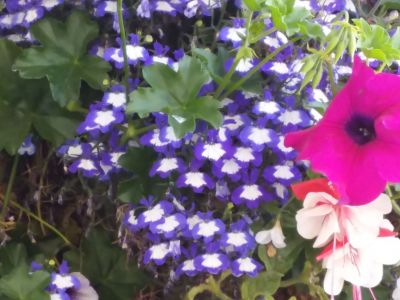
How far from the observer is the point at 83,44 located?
2.64 ft

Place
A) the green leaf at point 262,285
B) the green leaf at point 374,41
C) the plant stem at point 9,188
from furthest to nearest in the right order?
the plant stem at point 9,188
the green leaf at point 262,285
the green leaf at point 374,41

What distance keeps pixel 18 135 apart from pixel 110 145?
0.12 metres

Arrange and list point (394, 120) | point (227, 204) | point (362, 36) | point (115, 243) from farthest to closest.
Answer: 1. point (115, 243)
2. point (227, 204)
3. point (362, 36)
4. point (394, 120)

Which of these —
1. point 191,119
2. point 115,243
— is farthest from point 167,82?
point 115,243

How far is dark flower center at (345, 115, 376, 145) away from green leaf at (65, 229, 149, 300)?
40cm

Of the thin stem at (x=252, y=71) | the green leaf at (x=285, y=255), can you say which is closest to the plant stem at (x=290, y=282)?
the green leaf at (x=285, y=255)

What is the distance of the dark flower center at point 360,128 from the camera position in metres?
0.61

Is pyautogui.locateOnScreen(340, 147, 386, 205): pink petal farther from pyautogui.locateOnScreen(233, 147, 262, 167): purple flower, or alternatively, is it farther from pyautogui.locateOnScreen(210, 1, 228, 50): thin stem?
pyautogui.locateOnScreen(210, 1, 228, 50): thin stem

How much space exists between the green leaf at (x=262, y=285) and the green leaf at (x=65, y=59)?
0.30m

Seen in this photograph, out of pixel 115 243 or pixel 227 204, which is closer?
pixel 227 204

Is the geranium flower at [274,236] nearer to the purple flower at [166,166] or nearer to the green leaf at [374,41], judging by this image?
the purple flower at [166,166]

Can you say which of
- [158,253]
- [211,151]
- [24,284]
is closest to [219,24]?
[211,151]

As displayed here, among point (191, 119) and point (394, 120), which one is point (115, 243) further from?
point (394, 120)

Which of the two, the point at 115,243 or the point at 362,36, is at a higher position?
the point at 362,36
